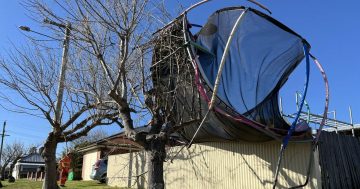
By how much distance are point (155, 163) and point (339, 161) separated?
19.7 feet

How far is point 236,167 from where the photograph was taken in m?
12.4

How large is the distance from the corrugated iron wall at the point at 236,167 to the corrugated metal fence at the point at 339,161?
0.51m

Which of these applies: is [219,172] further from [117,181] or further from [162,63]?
[117,181]

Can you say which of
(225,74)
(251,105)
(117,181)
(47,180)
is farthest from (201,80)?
(117,181)

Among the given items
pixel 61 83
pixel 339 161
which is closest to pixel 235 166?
pixel 339 161

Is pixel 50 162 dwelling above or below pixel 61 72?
below

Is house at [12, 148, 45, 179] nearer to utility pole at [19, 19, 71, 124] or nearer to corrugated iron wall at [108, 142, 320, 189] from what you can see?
utility pole at [19, 19, 71, 124]

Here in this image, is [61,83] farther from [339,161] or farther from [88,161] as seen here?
[88,161]

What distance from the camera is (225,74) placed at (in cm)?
1042

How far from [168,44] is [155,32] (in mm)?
507

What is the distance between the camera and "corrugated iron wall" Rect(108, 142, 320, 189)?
10.6m

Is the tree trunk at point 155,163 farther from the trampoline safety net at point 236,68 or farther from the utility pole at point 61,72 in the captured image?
the utility pole at point 61,72

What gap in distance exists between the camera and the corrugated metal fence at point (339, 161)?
1040 cm

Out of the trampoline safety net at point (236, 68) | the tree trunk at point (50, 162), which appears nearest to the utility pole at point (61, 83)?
the tree trunk at point (50, 162)
